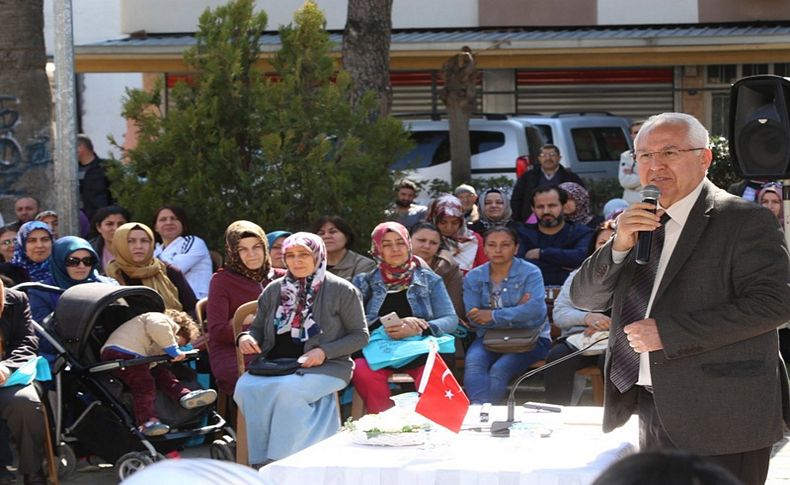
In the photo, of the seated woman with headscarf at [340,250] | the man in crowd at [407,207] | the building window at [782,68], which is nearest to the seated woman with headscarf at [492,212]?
the man in crowd at [407,207]

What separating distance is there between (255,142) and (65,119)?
1.66 m

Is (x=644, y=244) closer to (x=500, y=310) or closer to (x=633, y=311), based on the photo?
(x=633, y=311)

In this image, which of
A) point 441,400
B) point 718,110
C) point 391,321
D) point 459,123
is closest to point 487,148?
point 459,123

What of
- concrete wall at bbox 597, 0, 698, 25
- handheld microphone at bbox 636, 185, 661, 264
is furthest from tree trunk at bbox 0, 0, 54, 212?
concrete wall at bbox 597, 0, 698, 25

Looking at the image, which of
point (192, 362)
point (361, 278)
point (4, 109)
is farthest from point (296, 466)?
point (4, 109)

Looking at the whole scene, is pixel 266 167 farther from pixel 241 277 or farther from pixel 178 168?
pixel 241 277

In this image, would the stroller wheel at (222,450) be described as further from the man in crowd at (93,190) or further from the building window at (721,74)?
the building window at (721,74)

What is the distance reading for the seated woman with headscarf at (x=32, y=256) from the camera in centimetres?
988

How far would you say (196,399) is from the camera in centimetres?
858

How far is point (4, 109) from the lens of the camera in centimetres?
1273

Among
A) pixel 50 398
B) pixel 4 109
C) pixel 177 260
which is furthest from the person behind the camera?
pixel 4 109

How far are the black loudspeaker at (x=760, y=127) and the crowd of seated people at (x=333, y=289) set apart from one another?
3286 millimetres

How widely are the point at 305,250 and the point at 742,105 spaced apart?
356cm

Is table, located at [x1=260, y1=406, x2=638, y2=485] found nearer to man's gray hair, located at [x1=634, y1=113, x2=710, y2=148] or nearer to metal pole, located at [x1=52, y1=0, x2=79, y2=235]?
man's gray hair, located at [x1=634, y1=113, x2=710, y2=148]
